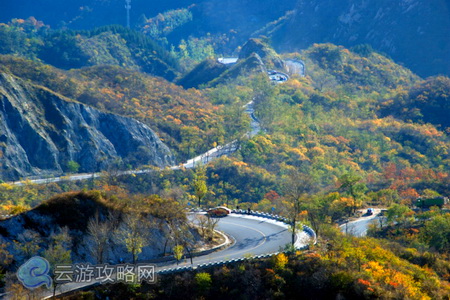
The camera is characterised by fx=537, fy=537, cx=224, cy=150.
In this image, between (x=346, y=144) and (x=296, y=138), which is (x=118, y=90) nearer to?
(x=296, y=138)

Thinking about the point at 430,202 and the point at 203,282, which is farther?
the point at 430,202

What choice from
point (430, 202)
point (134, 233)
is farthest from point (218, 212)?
point (430, 202)

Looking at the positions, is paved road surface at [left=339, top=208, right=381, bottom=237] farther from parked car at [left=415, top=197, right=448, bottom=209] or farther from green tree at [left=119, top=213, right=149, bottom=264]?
green tree at [left=119, top=213, right=149, bottom=264]

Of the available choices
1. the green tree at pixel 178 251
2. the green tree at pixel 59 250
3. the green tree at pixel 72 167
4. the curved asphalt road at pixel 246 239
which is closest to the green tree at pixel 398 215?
the curved asphalt road at pixel 246 239

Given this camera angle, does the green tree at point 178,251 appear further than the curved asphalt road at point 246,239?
No

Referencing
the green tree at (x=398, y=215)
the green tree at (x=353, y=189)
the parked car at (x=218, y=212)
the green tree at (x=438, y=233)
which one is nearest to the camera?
the parked car at (x=218, y=212)

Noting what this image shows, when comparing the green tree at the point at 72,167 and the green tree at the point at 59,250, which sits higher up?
the green tree at the point at 72,167

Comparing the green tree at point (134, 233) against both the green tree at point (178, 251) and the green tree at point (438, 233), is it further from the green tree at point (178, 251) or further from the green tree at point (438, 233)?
the green tree at point (438, 233)

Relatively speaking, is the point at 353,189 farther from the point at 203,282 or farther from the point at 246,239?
the point at 203,282

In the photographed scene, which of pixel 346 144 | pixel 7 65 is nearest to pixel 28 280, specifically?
pixel 7 65
